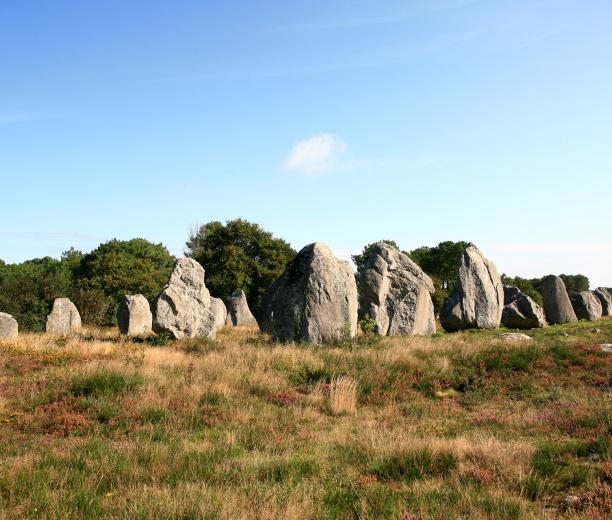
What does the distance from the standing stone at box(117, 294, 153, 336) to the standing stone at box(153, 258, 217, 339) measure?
170 inches

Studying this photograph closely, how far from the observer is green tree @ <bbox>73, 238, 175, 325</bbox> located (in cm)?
3431

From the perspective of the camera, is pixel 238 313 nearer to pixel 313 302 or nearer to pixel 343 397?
pixel 313 302

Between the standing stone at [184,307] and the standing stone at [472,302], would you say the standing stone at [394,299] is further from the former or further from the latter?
the standing stone at [184,307]

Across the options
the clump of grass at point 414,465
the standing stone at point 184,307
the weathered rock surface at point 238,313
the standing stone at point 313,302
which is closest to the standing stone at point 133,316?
the standing stone at point 184,307

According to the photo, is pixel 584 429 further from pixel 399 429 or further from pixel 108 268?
pixel 108 268

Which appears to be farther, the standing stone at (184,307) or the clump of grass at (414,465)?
the standing stone at (184,307)

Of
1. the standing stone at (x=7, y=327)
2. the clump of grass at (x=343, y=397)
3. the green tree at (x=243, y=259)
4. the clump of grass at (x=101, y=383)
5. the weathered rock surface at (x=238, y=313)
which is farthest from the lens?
the green tree at (x=243, y=259)

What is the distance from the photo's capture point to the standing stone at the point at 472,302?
90.9ft

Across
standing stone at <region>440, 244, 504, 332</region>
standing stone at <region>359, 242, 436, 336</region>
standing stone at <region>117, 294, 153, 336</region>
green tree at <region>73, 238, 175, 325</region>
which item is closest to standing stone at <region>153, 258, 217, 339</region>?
standing stone at <region>117, 294, 153, 336</region>

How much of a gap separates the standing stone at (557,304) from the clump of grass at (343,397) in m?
23.1

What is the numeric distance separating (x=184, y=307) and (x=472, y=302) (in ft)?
48.3

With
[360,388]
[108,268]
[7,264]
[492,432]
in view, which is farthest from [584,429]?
[7,264]

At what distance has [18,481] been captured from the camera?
20.1ft

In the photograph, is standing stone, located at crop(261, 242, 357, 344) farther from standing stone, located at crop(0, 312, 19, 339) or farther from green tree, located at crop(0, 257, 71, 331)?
green tree, located at crop(0, 257, 71, 331)
